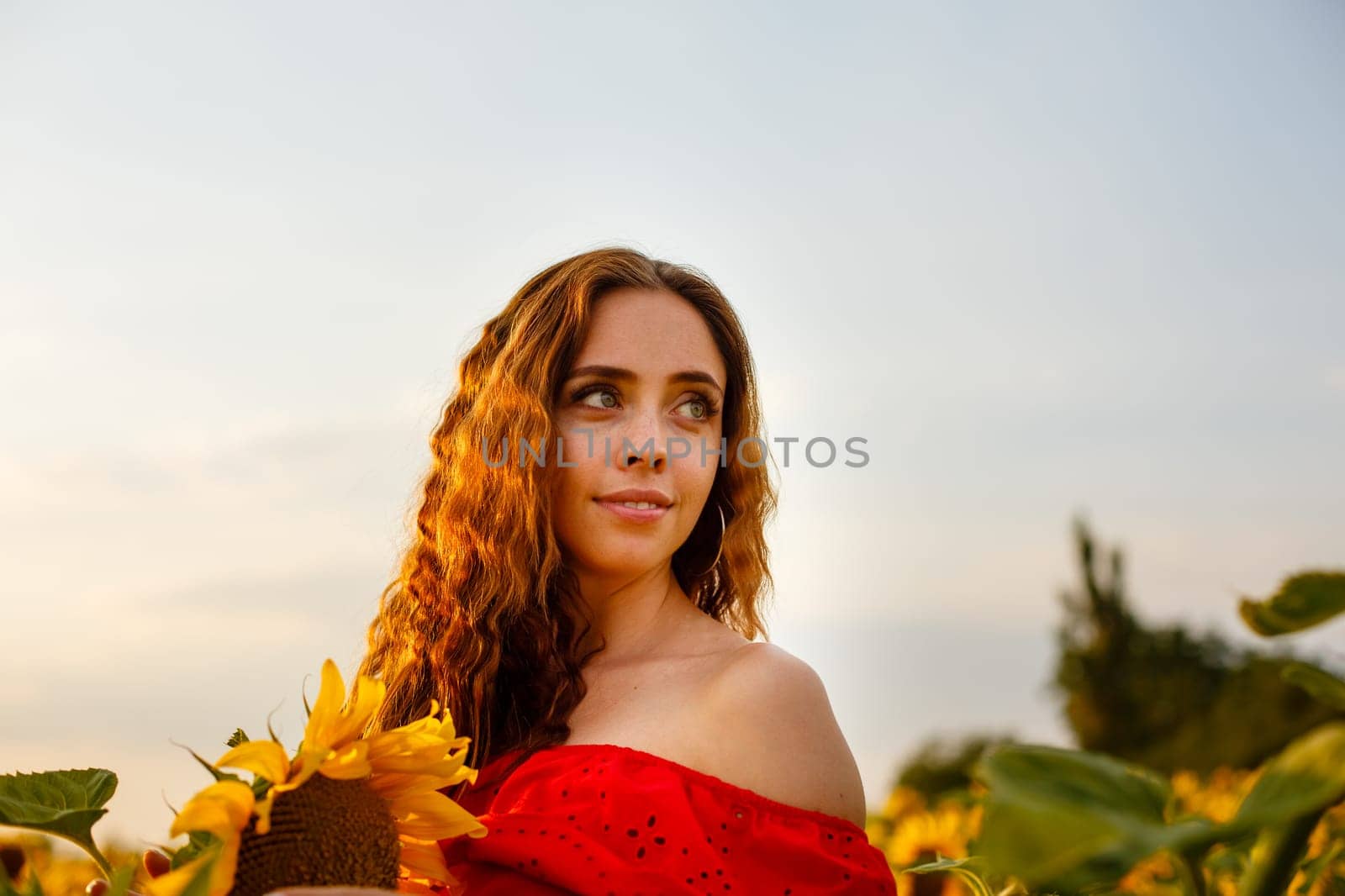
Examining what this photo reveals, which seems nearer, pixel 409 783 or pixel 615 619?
A: pixel 409 783

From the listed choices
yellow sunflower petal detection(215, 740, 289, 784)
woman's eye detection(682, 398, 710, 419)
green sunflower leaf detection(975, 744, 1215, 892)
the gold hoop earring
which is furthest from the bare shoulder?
green sunflower leaf detection(975, 744, 1215, 892)

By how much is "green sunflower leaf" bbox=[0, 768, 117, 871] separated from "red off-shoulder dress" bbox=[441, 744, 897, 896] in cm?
81

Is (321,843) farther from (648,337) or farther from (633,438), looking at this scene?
(648,337)

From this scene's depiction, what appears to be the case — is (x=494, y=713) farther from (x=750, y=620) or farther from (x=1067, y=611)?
(x=1067, y=611)

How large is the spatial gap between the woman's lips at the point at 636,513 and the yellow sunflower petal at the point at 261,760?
1.29 meters

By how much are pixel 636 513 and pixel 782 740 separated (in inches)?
22.1

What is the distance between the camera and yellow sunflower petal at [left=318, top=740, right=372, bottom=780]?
3.86 feet

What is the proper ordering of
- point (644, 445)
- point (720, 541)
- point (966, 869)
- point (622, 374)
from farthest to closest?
point (720, 541)
point (622, 374)
point (644, 445)
point (966, 869)

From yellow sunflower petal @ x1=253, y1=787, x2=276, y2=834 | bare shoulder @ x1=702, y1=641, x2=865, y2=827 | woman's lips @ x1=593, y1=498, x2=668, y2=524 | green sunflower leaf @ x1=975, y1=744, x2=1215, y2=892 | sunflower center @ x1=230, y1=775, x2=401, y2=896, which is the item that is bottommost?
bare shoulder @ x1=702, y1=641, x2=865, y2=827

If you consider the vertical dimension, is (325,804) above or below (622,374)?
below

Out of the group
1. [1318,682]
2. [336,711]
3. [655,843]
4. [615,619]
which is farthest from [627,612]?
[1318,682]

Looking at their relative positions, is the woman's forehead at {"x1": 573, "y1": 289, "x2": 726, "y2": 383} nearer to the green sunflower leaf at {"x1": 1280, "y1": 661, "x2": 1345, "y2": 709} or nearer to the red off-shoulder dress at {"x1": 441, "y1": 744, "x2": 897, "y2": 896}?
the red off-shoulder dress at {"x1": 441, "y1": 744, "x2": 897, "y2": 896}

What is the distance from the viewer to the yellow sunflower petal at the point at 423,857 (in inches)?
54.4

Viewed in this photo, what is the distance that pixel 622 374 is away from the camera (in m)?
2.50
